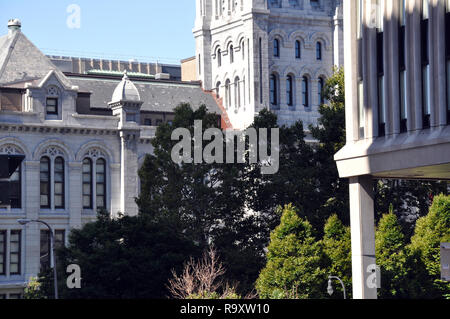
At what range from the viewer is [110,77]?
298 ft

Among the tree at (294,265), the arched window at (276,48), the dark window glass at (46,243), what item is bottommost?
the tree at (294,265)

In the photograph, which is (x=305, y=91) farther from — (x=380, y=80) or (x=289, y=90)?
(x=380, y=80)

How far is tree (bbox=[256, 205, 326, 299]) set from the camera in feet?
174

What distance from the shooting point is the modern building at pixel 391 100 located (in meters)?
37.9

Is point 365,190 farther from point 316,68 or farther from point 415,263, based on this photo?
point 316,68

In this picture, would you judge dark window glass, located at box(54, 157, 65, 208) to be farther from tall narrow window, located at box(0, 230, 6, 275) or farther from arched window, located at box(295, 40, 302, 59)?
arched window, located at box(295, 40, 302, 59)

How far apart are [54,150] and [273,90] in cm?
2768

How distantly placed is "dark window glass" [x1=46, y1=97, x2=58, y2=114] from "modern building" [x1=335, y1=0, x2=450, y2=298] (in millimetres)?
40818

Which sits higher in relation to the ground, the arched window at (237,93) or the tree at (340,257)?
the arched window at (237,93)

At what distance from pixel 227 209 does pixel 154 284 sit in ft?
Result: 29.2

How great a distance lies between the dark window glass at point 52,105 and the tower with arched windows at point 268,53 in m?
21.9

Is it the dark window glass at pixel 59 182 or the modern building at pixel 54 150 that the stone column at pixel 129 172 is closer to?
the modern building at pixel 54 150

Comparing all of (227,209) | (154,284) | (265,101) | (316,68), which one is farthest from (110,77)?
(154,284)

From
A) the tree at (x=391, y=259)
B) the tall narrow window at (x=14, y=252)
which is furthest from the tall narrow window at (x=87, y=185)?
the tree at (x=391, y=259)
